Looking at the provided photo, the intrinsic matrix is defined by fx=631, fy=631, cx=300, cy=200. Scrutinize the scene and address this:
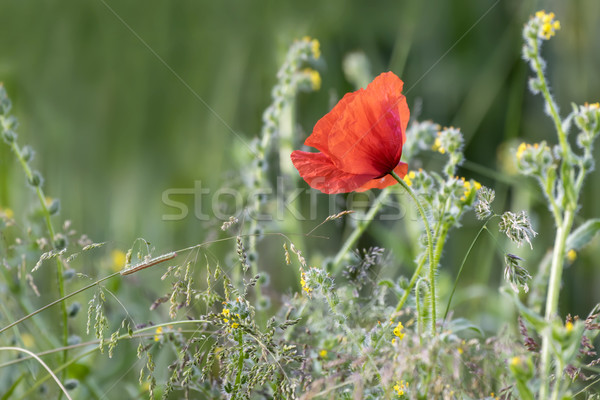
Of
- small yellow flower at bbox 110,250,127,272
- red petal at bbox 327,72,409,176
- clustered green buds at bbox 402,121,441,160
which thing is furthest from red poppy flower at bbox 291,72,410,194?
small yellow flower at bbox 110,250,127,272

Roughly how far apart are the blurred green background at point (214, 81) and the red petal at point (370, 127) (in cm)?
90

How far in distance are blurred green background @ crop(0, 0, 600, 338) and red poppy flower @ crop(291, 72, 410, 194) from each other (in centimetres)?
89

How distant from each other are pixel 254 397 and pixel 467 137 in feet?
3.53

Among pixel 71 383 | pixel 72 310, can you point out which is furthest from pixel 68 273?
pixel 71 383

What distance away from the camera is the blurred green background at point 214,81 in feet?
5.41

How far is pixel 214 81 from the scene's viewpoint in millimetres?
1798

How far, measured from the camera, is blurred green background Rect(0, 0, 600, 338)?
5.41ft

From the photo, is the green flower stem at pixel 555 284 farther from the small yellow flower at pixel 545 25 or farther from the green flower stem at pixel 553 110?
the small yellow flower at pixel 545 25

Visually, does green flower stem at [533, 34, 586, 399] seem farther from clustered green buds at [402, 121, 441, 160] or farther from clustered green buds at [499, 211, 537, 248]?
clustered green buds at [402, 121, 441, 160]

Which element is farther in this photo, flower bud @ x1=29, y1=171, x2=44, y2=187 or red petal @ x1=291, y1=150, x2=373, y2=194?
flower bud @ x1=29, y1=171, x2=44, y2=187

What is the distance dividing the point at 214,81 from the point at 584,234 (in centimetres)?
125

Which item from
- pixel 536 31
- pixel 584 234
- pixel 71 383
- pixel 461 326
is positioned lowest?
pixel 71 383

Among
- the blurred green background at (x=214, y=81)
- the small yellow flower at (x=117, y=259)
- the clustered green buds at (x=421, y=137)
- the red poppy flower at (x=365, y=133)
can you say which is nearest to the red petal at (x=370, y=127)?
the red poppy flower at (x=365, y=133)
